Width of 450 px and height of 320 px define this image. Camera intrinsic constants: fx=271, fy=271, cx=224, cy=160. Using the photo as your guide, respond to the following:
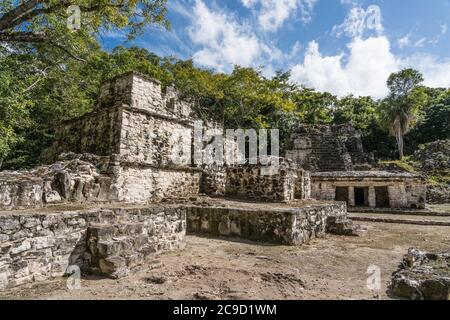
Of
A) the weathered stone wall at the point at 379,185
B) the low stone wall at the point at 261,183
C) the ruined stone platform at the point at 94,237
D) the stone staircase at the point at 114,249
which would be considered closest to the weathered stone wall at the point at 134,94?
the low stone wall at the point at 261,183

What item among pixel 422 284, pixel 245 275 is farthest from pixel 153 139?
pixel 422 284

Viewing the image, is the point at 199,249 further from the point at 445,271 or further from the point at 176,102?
the point at 176,102

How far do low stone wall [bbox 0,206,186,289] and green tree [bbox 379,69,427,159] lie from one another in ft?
89.1

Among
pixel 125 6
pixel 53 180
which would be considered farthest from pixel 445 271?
pixel 125 6

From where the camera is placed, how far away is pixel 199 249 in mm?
5566

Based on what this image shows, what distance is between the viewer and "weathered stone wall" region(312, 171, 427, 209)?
15.3 meters

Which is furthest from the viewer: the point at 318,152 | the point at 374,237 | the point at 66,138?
the point at 318,152

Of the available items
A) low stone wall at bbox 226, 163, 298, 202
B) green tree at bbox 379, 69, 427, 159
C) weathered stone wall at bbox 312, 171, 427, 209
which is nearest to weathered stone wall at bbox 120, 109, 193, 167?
low stone wall at bbox 226, 163, 298, 202

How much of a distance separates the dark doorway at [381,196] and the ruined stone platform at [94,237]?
43.4ft

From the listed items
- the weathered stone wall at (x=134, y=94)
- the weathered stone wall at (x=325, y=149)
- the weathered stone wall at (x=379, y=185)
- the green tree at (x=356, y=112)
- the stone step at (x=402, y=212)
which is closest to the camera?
the weathered stone wall at (x=134, y=94)

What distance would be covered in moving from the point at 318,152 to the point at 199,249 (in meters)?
19.9

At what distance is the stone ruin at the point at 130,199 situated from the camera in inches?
142

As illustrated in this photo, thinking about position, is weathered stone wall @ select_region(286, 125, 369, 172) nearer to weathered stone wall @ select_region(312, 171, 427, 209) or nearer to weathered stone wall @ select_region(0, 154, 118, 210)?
weathered stone wall @ select_region(312, 171, 427, 209)

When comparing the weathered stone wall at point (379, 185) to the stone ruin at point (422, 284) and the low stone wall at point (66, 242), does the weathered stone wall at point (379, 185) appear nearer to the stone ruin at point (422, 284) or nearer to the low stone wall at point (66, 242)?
the stone ruin at point (422, 284)
